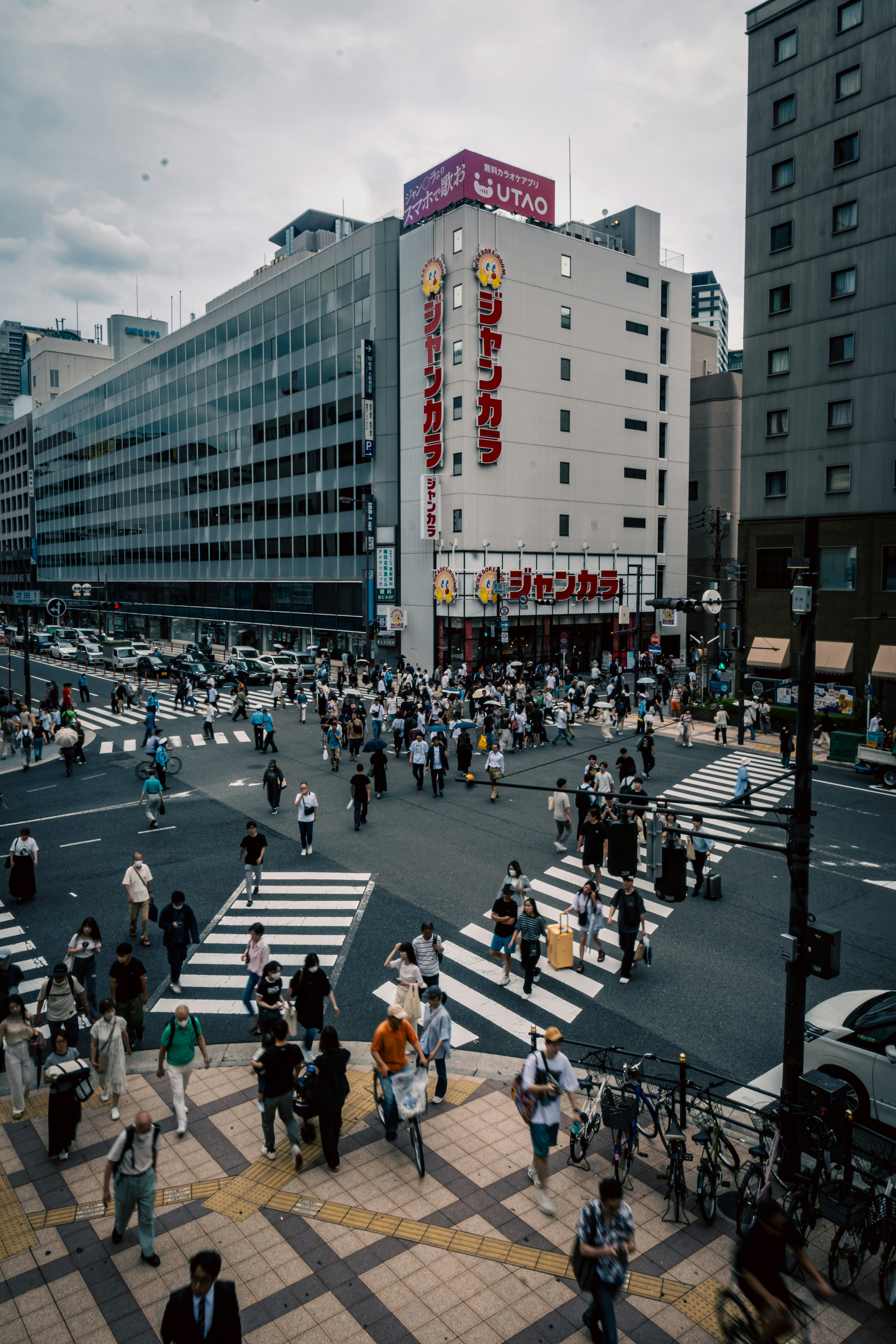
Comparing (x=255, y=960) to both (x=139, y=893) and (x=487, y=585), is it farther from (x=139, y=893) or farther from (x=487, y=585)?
(x=487, y=585)

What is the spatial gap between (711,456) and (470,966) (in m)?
65.7

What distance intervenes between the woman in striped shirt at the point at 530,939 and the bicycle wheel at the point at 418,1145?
4.50 meters

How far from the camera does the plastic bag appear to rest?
895cm

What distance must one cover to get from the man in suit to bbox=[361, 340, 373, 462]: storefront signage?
51.0 m

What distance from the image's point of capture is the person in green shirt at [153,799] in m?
21.5

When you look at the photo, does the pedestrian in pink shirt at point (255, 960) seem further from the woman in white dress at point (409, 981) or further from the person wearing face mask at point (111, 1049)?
the person wearing face mask at point (111, 1049)

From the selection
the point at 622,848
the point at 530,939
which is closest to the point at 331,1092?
the point at 530,939

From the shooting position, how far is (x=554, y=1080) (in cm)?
857

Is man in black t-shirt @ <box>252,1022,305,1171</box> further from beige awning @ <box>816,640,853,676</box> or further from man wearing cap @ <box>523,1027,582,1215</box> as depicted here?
beige awning @ <box>816,640,853,676</box>

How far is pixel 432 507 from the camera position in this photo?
1965 inches

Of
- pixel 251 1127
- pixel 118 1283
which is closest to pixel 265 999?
pixel 251 1127

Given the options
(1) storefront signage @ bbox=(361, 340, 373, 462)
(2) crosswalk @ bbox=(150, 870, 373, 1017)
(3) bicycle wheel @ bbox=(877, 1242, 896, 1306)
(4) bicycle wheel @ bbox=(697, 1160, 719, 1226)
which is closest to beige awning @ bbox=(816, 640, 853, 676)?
(2) crosswalk @ bbox=(150, 870, 373, 1017)

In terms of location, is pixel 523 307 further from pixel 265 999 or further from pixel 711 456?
pixel 265 999

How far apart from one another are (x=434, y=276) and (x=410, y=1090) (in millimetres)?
49212
